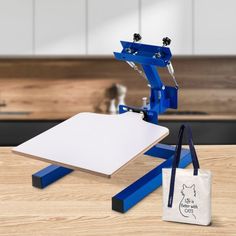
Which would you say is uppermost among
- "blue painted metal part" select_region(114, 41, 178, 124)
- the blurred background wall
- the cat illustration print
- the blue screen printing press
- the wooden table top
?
the blurred background wall

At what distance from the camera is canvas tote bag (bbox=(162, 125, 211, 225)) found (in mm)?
1104

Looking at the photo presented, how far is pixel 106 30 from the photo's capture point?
3787 millimetres

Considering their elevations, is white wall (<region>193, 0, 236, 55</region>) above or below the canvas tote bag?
above

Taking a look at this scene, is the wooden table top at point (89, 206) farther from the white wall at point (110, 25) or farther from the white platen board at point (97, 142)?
the white wall at point (110, 25)

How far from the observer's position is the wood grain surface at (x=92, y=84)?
14.0 feet

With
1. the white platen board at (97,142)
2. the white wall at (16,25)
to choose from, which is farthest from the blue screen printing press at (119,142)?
the white wall at (16,25)

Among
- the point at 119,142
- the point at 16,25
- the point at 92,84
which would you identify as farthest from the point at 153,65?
the point at 92,84

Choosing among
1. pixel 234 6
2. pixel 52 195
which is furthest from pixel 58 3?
pixel 52 195

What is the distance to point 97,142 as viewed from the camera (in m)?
1.34

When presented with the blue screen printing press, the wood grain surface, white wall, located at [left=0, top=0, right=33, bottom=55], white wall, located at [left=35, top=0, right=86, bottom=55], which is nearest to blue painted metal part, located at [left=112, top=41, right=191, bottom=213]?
the blue screen printing press

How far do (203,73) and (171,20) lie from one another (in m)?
0.74

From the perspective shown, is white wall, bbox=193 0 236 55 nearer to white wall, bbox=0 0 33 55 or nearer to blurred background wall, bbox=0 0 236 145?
blurred background wall, bbox=0 0 236 145

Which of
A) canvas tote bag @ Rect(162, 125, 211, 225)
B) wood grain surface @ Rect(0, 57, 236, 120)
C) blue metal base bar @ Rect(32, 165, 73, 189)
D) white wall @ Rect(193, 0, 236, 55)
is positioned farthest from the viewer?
wood grain surface @ Rect(0, 57, 236, 120)

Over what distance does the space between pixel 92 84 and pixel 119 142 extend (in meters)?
3.05
